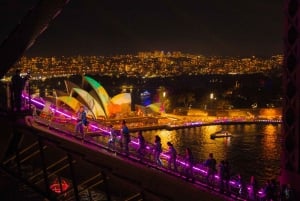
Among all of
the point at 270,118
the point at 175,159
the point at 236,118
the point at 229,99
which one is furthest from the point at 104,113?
the point at 175,159

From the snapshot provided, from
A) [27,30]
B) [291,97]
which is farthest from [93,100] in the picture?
[291,97]

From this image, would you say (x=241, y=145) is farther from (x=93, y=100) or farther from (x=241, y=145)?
(x=93, y=100)

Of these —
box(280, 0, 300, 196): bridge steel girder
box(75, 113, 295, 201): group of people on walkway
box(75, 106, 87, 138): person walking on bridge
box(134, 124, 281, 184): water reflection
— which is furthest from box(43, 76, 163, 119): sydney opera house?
box(280, 0, 300, 196): bridge steel girder

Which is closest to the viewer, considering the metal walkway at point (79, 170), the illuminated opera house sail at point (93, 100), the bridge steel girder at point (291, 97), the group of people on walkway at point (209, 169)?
the metal walkway at point (79, 170)

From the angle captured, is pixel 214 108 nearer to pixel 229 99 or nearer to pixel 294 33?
pixel 229 99

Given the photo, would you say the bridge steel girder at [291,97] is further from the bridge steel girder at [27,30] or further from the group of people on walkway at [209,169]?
the bridge steel girder at [27,30]

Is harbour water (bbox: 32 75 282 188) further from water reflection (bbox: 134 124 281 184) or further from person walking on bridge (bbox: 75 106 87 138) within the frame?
person walking on bridge (bbox: 75 106 87 138)

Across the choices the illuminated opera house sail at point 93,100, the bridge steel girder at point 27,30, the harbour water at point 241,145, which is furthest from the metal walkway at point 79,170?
the illuminated opera house sail at point 93,100
